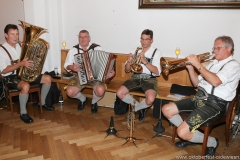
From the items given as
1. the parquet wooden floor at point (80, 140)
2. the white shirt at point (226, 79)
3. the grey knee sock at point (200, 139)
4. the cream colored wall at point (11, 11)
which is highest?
the cream colored wall at point (11, 11)


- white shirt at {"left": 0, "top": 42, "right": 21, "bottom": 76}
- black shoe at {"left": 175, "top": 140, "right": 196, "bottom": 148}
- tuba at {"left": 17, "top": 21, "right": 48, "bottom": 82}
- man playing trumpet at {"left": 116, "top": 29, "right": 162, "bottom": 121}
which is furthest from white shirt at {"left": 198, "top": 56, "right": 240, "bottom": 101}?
white shirt at {"left": 0, "top": 42, "right": 21, "bottom": 76}

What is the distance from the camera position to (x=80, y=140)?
3041mm

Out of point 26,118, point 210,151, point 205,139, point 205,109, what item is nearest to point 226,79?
point 205,109

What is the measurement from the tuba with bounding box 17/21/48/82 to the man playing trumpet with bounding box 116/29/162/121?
52.2 inches

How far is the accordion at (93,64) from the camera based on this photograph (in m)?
3.69

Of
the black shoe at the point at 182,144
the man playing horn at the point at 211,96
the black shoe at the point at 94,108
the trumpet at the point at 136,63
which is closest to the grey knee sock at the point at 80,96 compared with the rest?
the black shoe at the point at 94,108

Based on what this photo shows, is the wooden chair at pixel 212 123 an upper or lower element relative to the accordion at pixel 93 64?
lower

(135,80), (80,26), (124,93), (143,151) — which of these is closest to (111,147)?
(143,151)

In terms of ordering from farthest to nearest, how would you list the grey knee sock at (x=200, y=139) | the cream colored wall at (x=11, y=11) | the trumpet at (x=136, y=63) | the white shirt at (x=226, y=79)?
1. the cream colored wall at (x=11, y=11)
2. the trumpet at (x=136, y=63)
3. the grey knee sock at (x=200, y=139)
4. the white shirt at (x=226, y=79)

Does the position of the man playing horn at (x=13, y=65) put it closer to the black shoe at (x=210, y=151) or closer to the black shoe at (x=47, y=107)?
the black shoe at (x=47, y=107)

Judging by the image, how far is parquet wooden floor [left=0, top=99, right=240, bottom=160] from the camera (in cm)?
273

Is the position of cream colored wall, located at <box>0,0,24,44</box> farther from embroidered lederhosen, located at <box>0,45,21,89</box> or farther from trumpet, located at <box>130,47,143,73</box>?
trumpet, located at <box>130,47,143,73</box>

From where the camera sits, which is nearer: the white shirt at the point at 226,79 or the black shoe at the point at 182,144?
the white shirt at the point at 226,79

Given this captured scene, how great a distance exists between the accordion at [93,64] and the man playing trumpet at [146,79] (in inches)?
12.9
